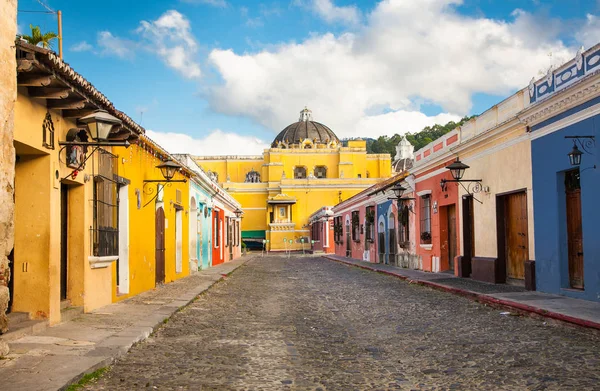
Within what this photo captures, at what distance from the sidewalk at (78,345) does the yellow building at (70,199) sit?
0.45 m

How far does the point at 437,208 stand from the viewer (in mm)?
18469

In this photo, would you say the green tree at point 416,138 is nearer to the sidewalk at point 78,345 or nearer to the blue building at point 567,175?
the blue building at point 567,175

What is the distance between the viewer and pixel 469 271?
16.2 m

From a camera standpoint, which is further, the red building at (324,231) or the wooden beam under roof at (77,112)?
the red building at (324,231)

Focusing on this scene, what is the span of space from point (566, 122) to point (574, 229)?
74.5 inches

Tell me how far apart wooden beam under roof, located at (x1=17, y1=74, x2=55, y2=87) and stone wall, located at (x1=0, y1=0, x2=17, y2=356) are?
82 cm

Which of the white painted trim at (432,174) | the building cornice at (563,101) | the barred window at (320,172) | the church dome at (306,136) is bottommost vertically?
the white painted trim at (432,174)

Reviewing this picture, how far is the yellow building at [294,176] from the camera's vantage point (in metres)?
60.4

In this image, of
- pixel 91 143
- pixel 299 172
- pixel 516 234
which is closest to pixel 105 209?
pixel 91 143

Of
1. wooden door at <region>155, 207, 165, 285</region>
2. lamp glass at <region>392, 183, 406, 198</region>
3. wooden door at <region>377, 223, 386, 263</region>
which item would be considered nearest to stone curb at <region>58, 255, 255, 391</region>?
wooden door at <region>155, 207, 165, 285</region>

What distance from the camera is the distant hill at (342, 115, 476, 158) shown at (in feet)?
284

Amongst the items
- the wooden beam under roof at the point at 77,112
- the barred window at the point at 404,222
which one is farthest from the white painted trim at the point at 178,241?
the wooden beam under roof at the point at 77,112

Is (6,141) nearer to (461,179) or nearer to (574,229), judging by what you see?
(574,229)

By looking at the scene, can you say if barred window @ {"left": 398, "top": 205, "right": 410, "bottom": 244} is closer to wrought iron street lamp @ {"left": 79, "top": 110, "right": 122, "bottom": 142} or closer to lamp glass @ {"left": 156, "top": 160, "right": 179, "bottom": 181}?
lamp glass @ {"left": 156, "top": 160, "right": 179, "bottom": 181}
